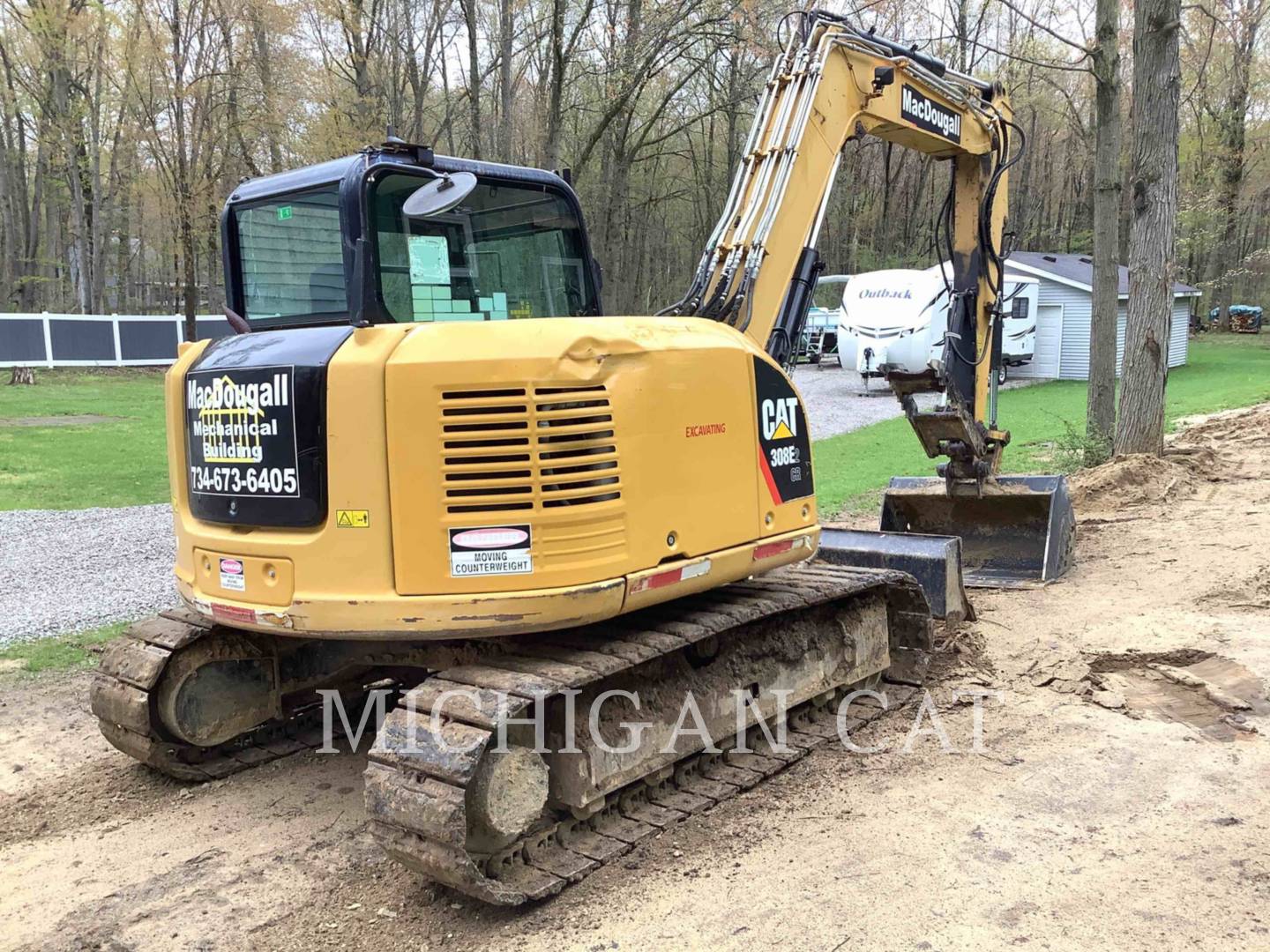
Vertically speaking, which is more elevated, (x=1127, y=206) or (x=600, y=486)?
(x=1127, y=206)

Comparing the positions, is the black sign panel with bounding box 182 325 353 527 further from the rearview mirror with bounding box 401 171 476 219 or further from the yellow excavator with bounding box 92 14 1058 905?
the rearview mirror with bounding box 401 171 476 219

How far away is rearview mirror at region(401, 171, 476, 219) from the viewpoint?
12.8 ft

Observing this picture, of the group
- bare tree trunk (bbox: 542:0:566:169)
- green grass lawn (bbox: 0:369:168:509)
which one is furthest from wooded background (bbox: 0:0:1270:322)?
green grass lawn (bbox: 0:369:168:509)

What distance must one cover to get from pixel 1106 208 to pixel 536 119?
16.4 meters

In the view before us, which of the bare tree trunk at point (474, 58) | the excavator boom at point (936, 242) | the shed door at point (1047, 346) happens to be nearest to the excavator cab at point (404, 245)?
the excavator boom at point (936, 242)

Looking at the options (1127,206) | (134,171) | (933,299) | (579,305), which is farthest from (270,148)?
(1127,206)

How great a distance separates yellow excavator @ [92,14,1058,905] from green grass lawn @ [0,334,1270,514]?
622cm

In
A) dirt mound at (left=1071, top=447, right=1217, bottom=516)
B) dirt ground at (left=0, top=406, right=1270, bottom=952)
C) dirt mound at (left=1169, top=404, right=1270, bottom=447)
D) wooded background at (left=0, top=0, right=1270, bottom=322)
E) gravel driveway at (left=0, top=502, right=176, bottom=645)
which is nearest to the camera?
dirt ground at (left=0, top=406, right=1270, bottom=952)

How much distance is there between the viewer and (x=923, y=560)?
21.1 ft

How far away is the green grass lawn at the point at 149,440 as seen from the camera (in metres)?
12.3

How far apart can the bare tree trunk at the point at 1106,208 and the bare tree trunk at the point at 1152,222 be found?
710 millimetres

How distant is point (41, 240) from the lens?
138 feet

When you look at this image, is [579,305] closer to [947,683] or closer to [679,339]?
[679,339]

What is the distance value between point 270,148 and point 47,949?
76.5ft
